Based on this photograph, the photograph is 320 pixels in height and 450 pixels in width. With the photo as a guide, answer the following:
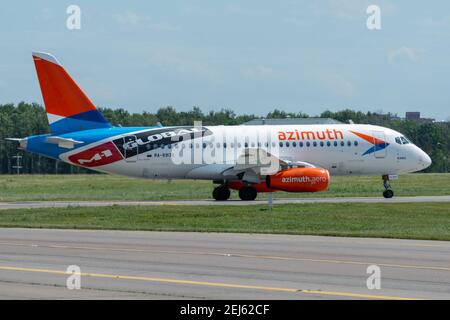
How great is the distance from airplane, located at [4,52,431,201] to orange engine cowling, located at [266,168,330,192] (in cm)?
109

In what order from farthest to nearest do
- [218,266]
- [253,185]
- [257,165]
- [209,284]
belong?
[253,185] < [257,165] < [218,266] < [209,284]

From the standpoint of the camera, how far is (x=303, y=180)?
4091 centimetres

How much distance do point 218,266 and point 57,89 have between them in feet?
83.3

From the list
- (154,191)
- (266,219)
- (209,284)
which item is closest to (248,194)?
(266,219)

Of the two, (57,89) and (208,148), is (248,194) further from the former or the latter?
(57,89)

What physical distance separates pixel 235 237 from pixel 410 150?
829 inches

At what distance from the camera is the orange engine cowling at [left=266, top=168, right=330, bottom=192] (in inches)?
1610

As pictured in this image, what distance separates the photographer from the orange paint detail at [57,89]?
140 ft

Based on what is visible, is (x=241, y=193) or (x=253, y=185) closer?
(x=241, y=193)

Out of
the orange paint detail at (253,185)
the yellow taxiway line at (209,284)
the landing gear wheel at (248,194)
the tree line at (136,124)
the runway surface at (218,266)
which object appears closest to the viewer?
the yellow taxiway line at (209,284)

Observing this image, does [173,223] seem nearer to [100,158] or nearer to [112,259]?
[112,259]

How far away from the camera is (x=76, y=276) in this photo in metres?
17.3

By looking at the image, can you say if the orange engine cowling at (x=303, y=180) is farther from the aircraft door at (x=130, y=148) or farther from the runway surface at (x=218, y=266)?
the runway surface at (x=218, y=266)

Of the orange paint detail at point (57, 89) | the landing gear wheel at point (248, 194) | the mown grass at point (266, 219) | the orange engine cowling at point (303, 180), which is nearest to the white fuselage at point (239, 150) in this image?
the landing gear wheel at point (248, 194)
